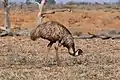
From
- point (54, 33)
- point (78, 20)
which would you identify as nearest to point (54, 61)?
point (54, 33)

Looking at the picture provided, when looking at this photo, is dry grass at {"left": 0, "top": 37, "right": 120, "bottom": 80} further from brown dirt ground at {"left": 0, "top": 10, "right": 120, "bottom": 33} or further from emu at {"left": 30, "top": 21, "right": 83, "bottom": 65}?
brown dirt ground at {"left": 0, "top": 10, "right": 120, "bottom": 33}

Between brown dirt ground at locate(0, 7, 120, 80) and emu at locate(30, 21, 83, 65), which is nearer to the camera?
brown dirt ground at locate(0, 7, 120, 80)

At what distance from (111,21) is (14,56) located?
23735 mm

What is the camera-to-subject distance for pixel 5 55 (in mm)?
14859

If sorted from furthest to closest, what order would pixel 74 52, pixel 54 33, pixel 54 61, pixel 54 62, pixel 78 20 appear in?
pixel 78 20 → pixel 54 61 → pixel 54 62 → pixel 74 52 → pixel 54 33

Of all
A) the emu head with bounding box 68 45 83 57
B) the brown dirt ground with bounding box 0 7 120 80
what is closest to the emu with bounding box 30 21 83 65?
the emu head with bounding box 68 45 83 57

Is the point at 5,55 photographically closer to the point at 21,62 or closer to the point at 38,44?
the point at 21,62

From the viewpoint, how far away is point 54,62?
13180 mm

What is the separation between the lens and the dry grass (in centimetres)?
1077

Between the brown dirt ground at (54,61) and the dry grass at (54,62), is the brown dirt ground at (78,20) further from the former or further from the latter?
the dry grass at (54,62)

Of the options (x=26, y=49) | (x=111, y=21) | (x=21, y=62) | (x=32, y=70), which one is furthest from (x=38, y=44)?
(x=111, y=21)

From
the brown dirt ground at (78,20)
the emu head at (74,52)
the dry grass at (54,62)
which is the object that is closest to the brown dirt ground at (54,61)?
the dry grass at (54,62)

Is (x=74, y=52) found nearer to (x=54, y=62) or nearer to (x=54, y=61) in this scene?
(x=54, y=62)

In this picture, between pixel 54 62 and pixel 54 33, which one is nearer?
pixel 54 33
